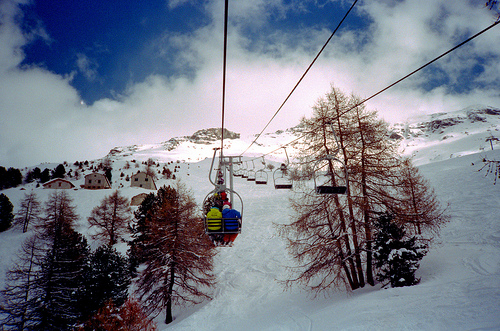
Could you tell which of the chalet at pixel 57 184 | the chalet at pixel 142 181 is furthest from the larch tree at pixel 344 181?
the chalet at pixel 57 184

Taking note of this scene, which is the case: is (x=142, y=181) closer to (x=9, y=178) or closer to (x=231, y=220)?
(x=9, y=178)

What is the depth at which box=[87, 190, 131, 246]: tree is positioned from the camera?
31.8 meters

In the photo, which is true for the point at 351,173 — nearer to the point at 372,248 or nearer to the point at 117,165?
the point at 372,248

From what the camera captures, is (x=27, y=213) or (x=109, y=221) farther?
(x=27, y=213)

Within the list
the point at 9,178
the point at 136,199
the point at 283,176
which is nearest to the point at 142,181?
the point at 136,199

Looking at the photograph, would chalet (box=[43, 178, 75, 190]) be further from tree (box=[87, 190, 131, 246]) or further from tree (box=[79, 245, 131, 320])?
tree (box=[79, 245, 131, 320])

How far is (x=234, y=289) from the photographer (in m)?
19.0

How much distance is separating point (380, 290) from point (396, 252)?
198cm

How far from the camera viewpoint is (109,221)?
3262 cm

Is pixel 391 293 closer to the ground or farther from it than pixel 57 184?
closer to the ground

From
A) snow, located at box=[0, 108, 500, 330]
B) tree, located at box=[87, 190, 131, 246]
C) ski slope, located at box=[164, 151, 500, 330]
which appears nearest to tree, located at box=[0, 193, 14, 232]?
snow, located at box=[0, 108, 500, 330]

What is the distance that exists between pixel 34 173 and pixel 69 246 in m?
68.9

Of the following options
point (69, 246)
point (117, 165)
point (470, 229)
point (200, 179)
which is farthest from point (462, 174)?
point (117, 165)

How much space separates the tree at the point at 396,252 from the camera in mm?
11711
